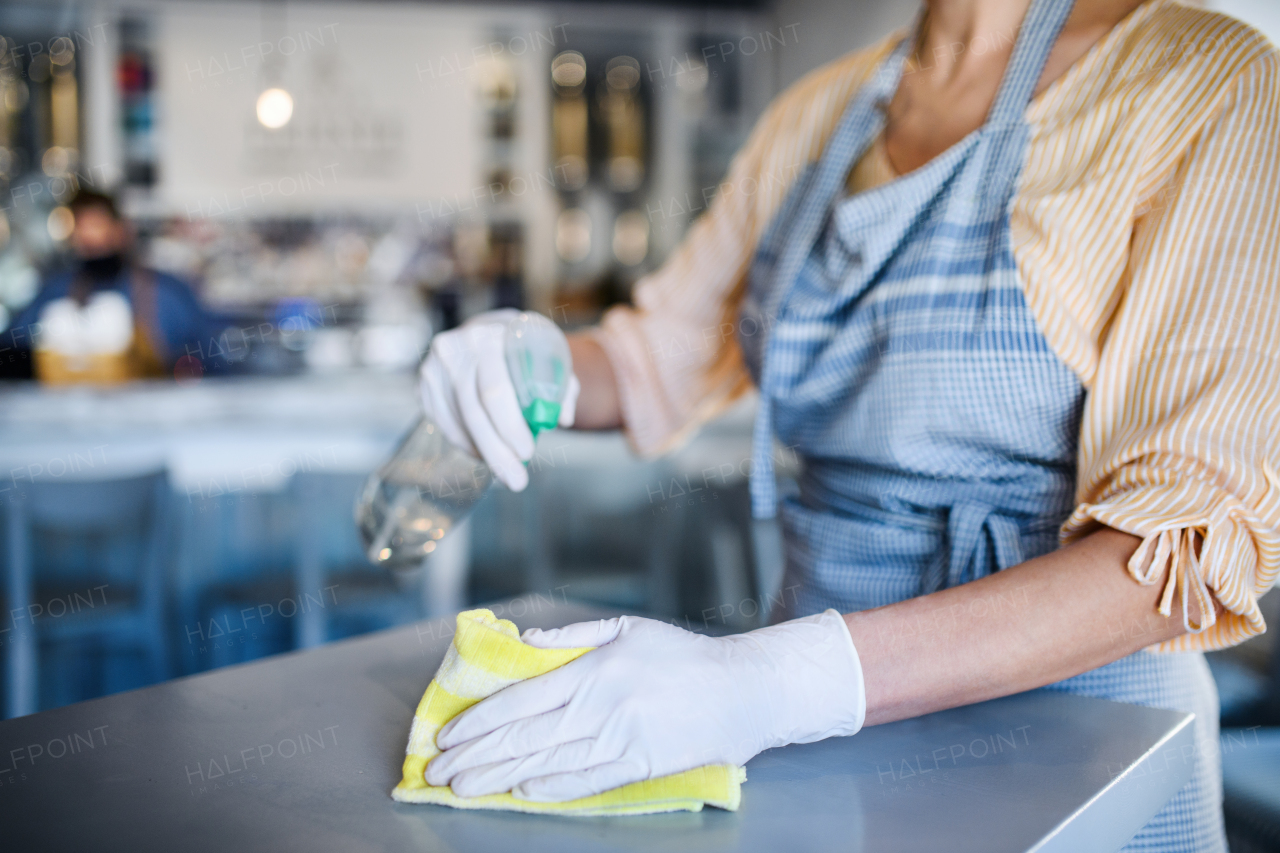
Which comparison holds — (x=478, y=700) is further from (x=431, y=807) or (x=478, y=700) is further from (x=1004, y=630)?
(x=1004, y=630)

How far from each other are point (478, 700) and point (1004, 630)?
0.33 metres

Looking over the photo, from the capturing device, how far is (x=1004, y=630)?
0.61 m

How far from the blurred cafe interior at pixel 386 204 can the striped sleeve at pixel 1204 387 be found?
1756 mm

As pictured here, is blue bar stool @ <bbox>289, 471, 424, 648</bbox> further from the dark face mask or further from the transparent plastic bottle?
the dark face mask

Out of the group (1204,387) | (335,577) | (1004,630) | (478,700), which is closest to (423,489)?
(478,700)

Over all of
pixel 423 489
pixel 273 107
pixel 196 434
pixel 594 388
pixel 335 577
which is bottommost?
pixel 335 577

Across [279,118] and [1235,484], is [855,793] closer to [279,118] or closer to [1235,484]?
[1235,484]

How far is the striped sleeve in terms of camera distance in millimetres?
583

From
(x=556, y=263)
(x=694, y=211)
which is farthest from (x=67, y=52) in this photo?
(x=694, y=211)

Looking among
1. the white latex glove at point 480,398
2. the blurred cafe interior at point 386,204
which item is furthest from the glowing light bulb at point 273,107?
the white latex glove at point 480,398

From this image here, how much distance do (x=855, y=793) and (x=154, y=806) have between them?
0.38 metres

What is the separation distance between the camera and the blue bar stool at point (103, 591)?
185 centimetres

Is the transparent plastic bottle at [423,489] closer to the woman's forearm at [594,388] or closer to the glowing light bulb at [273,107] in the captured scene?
the woman's forearm at [594,388]

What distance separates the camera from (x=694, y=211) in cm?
460
